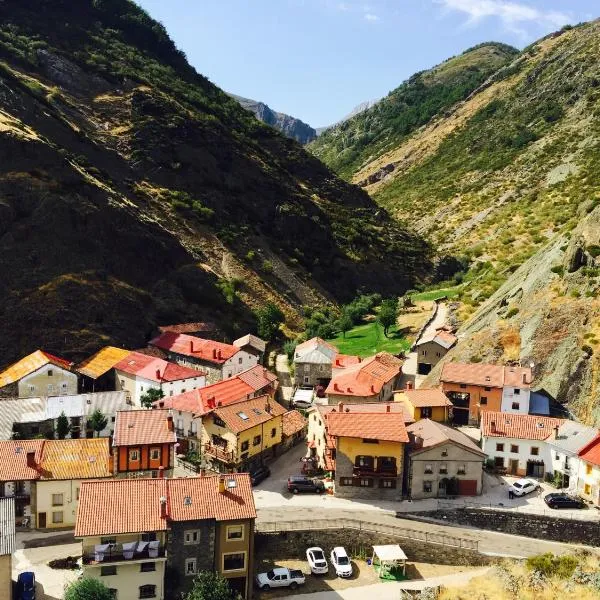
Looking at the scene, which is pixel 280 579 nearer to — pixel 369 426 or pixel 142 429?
pixel 369 426

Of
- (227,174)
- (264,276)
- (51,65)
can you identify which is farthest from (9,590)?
(51,65)

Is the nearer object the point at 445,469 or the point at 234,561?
the point at 234,561

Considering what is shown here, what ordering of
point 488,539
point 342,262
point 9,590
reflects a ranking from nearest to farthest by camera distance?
point 9,590 < point 488,539 < point 342,262

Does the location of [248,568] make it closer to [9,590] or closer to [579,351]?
[9,590]

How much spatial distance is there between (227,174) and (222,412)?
81118 millimetres

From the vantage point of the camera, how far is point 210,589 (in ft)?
137

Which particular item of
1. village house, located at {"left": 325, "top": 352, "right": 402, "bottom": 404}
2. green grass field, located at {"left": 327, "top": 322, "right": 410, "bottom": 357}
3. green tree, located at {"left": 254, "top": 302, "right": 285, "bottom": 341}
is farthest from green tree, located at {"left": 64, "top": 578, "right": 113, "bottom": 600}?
green tree, located at {"left": 254, "top": 302, "right": 285, "bottom": 341}

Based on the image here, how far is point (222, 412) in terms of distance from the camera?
57.5 m

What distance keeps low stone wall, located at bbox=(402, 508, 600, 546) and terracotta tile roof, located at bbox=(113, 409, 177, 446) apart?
20839mm

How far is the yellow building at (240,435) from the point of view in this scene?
5603 centimetres

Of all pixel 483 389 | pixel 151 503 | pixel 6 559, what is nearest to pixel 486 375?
pixel 483 389

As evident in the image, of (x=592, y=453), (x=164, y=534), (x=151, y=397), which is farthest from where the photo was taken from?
(x=151, y=397)

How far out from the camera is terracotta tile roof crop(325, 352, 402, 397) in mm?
68500

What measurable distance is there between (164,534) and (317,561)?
1157 centimetres
